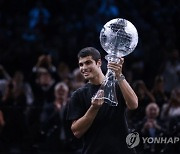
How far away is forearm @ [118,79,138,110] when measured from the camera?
5410 millimetres

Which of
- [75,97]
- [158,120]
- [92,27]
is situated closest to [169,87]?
[92,27]

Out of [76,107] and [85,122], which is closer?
[85,122]

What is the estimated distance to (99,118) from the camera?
5.54 meters

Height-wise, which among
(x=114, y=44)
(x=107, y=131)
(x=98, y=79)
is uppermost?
(x=114, y=44)

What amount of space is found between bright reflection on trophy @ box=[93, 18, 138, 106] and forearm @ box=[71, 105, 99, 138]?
0.15 meters

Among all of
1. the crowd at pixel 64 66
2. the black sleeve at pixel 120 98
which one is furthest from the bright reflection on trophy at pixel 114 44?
the crowd at pixel 64 66

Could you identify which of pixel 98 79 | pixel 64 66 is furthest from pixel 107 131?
pixel 64 66

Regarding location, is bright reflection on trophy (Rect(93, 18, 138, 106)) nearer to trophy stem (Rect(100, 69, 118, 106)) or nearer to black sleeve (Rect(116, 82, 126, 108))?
trophy stem (Rect(100, 69, 118, 106))

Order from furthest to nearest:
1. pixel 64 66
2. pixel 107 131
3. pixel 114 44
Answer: pixel 64 66
pixel 107 131
pixel 114 44

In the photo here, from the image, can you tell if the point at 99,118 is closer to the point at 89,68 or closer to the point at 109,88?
the point at 109,88

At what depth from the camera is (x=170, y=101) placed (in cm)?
930

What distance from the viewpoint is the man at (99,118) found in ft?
18.1

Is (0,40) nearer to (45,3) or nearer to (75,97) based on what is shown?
(45,3)

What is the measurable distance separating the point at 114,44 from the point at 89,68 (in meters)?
0.33
